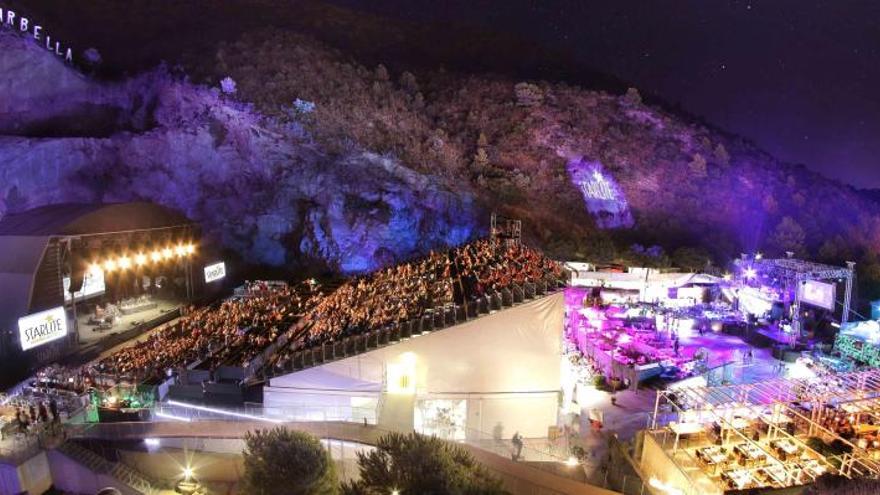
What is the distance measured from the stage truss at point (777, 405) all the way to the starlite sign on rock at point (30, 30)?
43020mm

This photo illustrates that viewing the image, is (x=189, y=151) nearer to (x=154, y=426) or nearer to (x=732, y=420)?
(x=154, y=426)

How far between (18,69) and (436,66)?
34.6m

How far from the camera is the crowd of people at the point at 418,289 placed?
579 inches

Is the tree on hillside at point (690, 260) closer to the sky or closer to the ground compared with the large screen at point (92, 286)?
closer to the sky

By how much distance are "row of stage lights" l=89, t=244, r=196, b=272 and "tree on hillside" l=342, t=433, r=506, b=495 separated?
21.2 meters

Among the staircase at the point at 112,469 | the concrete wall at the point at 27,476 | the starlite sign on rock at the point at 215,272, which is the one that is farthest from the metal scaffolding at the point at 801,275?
the starlite sign on rock at the point at 215,272

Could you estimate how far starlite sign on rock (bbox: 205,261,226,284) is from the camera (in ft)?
98.6

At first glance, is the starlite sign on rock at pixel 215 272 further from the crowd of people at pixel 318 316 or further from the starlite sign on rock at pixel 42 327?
the starlite sign on rock at pixel 42 327

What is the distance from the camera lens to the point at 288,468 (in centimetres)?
936

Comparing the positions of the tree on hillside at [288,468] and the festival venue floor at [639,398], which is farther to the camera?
the festival venue floor at [639,398]

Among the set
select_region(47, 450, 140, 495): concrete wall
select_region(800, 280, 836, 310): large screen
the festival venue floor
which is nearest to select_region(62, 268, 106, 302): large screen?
select_region(47, 450, 140, 495): concrete wall

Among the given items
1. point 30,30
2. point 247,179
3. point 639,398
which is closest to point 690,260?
point 639,398

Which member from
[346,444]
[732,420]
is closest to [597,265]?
[732,420]

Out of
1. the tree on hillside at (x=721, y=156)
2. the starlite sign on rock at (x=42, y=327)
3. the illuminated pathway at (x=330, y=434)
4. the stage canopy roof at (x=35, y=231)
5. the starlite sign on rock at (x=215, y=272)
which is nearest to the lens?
the illuminated pathway at (x=330, y=434)
